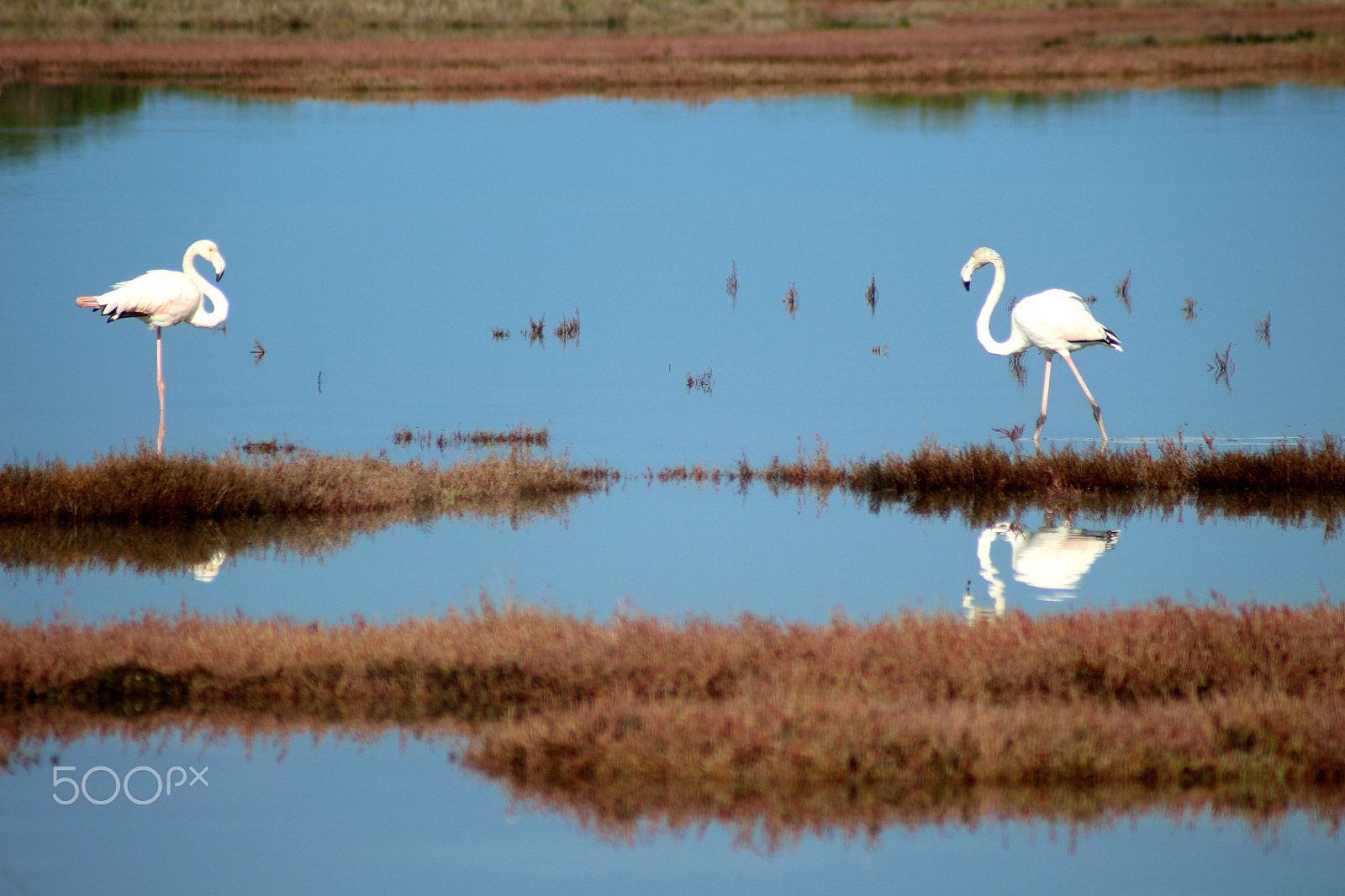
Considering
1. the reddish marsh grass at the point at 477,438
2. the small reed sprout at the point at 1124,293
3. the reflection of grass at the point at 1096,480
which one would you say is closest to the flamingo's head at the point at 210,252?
the reddish marsh grass at the point at 477,438

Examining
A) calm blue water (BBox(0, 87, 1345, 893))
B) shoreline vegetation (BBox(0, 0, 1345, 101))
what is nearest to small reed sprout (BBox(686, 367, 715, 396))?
calm blue water (BBox(0, 87, 1345, 893))

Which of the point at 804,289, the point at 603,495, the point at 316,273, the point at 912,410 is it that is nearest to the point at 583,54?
the point at 316,273

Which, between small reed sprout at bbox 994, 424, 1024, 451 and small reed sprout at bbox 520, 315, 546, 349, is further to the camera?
small reed sprout at bbox 520, 315, 546, 349

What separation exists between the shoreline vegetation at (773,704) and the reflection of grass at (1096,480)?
4.28 metres

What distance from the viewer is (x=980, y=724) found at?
26.1ft

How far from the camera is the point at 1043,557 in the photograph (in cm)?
1240

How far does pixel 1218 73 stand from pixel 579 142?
19.8 m

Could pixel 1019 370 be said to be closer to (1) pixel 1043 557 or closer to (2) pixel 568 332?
(2) pixel 568 332

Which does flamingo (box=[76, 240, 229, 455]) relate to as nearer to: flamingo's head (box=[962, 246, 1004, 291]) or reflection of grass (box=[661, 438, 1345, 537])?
reflection of grass (box=[661, 438, 1345, 537])

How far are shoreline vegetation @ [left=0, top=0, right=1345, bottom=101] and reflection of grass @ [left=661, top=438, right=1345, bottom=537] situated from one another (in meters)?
33.3

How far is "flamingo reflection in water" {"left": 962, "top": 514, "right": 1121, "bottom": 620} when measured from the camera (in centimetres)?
1130

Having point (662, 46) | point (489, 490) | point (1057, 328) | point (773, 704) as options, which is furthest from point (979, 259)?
point (662, 46)

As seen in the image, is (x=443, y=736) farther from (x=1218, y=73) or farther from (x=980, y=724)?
(x=1218, y=73)

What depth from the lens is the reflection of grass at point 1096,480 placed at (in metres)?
14.5
